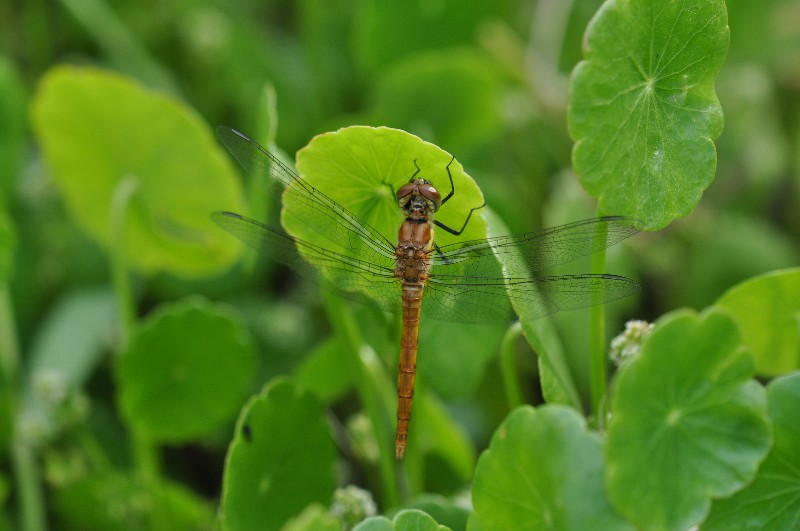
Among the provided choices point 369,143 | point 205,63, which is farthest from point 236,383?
point 205,63

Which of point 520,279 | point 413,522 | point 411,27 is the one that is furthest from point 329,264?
point 411,27

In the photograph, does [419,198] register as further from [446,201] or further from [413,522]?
[413,522]

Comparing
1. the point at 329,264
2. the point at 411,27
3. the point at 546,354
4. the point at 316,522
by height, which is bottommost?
the point at 316,522

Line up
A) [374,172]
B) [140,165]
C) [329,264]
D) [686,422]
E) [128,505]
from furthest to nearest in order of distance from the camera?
[140,165] → [128,505] → [329,264] → [374,172] → [686,422]

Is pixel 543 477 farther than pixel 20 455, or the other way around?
pixel 20 455

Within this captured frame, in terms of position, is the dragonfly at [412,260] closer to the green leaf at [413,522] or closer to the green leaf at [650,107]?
the green leaf at [650,107]

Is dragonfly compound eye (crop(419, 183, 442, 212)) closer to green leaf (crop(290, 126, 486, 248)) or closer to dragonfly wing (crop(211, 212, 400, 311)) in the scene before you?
green leaf (crop(290, 126, 486, 248))

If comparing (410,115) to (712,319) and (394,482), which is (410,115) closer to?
(394,482)
